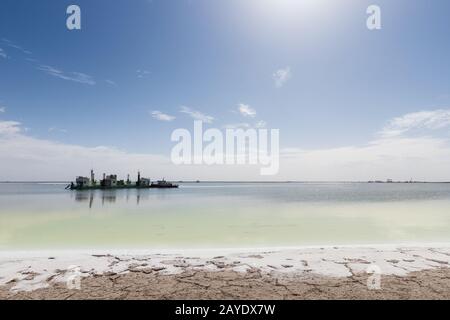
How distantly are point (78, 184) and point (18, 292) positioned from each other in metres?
76.8

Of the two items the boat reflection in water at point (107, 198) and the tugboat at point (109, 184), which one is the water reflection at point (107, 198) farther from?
the tugboat at point (109, 184)

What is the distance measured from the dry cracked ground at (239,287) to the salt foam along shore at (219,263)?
254 mm

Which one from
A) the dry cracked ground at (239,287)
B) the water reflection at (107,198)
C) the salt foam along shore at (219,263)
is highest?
the dry cracked ground at (239,287)

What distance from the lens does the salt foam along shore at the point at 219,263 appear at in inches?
209

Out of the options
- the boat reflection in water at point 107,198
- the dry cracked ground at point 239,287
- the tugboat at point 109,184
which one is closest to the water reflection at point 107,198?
the boat reflection in water at point 107,198

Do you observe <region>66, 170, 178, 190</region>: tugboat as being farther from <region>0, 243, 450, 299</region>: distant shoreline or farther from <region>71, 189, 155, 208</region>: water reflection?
<region>0, 243, 450, 299</region>: distant shoreline

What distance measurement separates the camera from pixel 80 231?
12875mm

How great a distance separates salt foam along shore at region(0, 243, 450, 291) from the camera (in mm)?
5312

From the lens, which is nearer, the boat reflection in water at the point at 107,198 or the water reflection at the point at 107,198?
the boat reflection in water at the point at 107,198

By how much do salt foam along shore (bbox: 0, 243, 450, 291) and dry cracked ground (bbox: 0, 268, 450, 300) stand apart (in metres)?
0.25

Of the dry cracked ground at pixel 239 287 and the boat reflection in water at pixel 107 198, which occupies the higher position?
the dry cracked ground at pixel 239 287

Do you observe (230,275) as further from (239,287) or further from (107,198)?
(107,198)
